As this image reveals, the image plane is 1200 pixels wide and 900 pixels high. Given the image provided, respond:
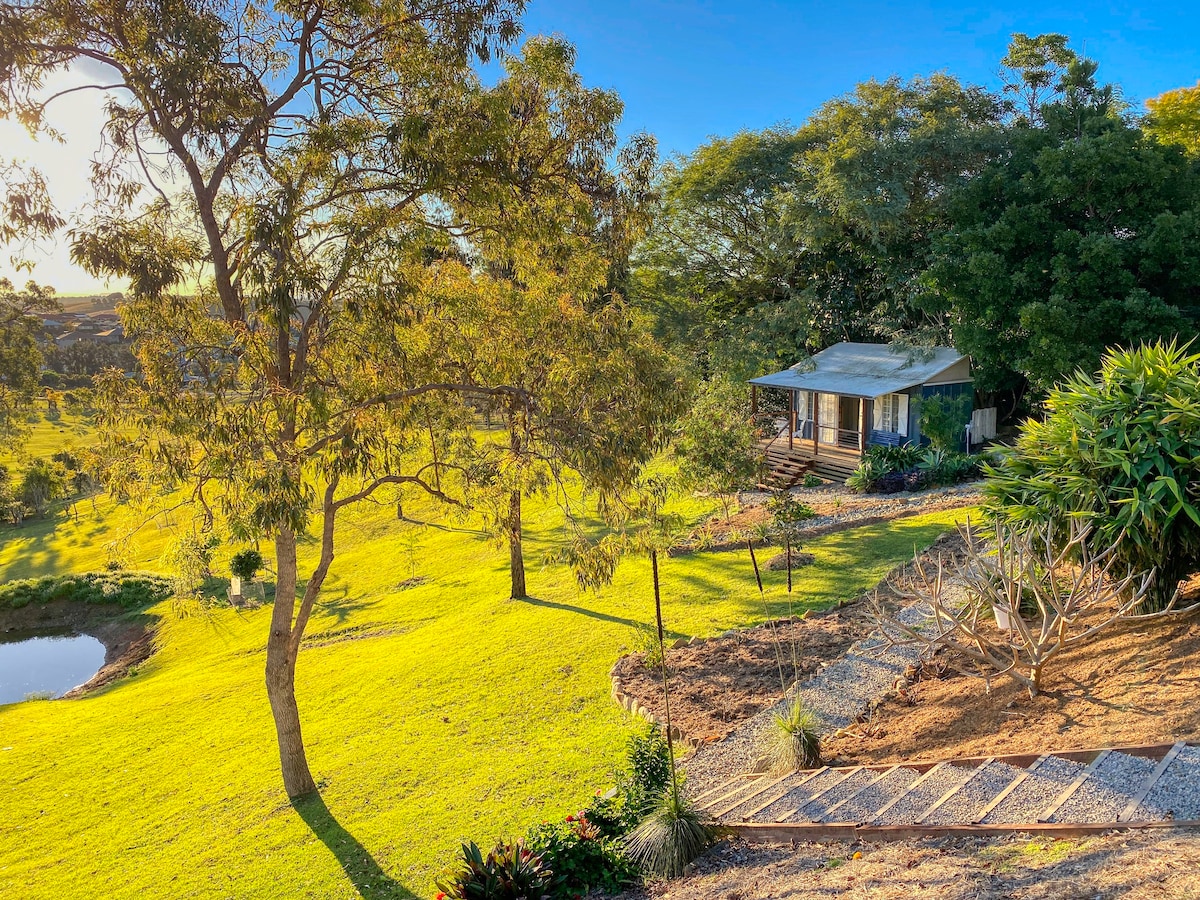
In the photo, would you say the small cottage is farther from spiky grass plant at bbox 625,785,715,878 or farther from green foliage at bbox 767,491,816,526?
spiky grass plant at bbox 625,785,715,878

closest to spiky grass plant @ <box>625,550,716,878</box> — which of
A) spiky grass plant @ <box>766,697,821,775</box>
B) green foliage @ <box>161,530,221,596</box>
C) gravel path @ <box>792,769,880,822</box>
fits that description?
gravel path @ <box>792,769,880,822</box>

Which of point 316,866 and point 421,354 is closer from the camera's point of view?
point 316,866

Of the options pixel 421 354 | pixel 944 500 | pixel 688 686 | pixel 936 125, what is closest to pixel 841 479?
pixel 944 500

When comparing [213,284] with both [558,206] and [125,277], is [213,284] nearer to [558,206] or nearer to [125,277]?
[125,277]

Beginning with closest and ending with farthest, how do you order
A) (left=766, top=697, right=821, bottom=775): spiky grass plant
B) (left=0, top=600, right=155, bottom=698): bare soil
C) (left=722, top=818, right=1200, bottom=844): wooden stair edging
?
(left=722, top=818, right=1200, bottom=844): wooden stair edging < (left=766, top=697, right=821, bottom=775): spiky grass plant < (left=0, top=600, right=155, bottom=698): bare soil

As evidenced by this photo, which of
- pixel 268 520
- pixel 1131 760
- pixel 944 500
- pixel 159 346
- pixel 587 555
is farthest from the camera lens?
pixel 944 500

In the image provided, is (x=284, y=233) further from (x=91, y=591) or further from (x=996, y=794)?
(x=91, y=591)

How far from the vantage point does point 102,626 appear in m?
23.8

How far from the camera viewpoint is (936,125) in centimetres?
2319

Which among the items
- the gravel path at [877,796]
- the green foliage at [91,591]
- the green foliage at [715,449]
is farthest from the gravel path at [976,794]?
the green foliage at [91,591]

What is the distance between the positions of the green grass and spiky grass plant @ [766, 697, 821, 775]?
191cm

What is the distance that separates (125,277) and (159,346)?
1018mm

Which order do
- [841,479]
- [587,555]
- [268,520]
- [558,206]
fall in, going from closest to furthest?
[268,520], [587,555], [558,206], [841,479]

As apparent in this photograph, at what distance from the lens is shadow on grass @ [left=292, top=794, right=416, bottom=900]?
6773 millimetres
